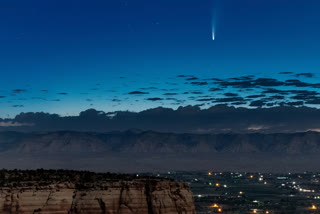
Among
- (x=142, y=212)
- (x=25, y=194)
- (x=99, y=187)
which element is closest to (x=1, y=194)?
(x=25, y=194)

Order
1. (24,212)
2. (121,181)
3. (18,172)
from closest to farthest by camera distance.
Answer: (24,212) < (121,181) < (18,172)

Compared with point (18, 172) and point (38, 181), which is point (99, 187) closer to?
point (38, 181)

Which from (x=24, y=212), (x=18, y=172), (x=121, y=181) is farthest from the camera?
(x=18, y=172)

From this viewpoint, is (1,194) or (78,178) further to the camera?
(78,178)

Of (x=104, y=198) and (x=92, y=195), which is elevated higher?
(x=92, y=195)
